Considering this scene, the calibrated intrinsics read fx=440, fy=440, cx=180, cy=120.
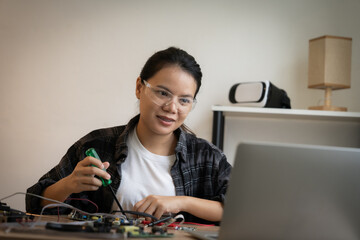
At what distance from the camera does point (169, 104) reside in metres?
1.60

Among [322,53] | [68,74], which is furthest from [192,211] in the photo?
[68,74]

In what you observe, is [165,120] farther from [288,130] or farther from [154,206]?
[288,130]

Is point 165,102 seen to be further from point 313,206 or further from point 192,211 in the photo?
point 313,206

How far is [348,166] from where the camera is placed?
2.92 ft

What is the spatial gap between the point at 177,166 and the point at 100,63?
1470 millimetres

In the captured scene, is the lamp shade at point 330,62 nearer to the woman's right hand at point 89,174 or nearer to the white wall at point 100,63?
the white wall at point 100,63

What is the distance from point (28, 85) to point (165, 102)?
1629 millimetres

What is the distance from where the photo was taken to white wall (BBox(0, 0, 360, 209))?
2910 millimetres

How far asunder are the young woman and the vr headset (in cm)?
93

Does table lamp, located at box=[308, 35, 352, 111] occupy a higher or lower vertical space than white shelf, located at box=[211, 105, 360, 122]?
higher

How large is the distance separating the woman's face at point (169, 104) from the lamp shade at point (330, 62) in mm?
1253

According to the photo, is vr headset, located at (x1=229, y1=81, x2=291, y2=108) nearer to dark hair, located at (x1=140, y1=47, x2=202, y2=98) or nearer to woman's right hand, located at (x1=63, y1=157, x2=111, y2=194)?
dark hair, located at (x1=140, y1=47, x2=202, y2=98)

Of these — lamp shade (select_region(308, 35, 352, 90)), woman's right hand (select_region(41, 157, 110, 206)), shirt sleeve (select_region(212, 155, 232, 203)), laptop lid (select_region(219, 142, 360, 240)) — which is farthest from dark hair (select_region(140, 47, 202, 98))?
lamp shade (select_region(308, 35, 352, 90))

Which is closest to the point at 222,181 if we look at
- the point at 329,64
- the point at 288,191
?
the point at 288,191
